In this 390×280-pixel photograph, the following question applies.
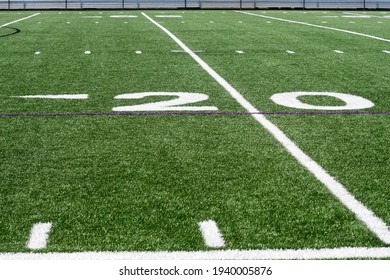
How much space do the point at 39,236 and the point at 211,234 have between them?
867 mm

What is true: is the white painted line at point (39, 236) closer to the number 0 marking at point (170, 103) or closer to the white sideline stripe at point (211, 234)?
the white sideline stripe at point (211, 234)

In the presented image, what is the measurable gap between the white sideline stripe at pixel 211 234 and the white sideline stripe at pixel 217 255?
10cm

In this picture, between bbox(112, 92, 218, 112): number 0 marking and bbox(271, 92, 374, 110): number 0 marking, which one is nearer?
bbox(112, 92, 218, 112): number 0 marking

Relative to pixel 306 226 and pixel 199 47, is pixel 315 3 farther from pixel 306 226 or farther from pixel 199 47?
pixel 306 226

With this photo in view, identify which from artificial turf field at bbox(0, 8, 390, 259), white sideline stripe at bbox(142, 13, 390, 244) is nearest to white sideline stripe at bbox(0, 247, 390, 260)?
artificial turf field at bbox(0, 8, 390, 259)

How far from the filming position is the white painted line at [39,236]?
3.30m

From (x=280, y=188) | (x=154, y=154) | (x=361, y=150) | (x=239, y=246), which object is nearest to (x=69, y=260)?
(x=239, y=246)

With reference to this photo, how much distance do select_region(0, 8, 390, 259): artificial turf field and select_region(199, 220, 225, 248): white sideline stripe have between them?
12 millimetres

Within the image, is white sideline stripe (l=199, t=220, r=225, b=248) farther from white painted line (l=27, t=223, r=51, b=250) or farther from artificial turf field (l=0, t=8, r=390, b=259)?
white painted line (l=27, t=223, r=51, b=250)

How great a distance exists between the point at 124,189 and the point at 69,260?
1.17 m

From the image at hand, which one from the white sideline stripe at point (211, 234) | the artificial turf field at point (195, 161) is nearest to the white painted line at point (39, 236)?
the artificial turf field at point (195, 161)

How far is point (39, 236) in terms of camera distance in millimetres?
3438

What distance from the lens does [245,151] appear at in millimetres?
5211

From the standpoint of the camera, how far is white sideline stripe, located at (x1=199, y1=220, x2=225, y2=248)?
3338 mm
